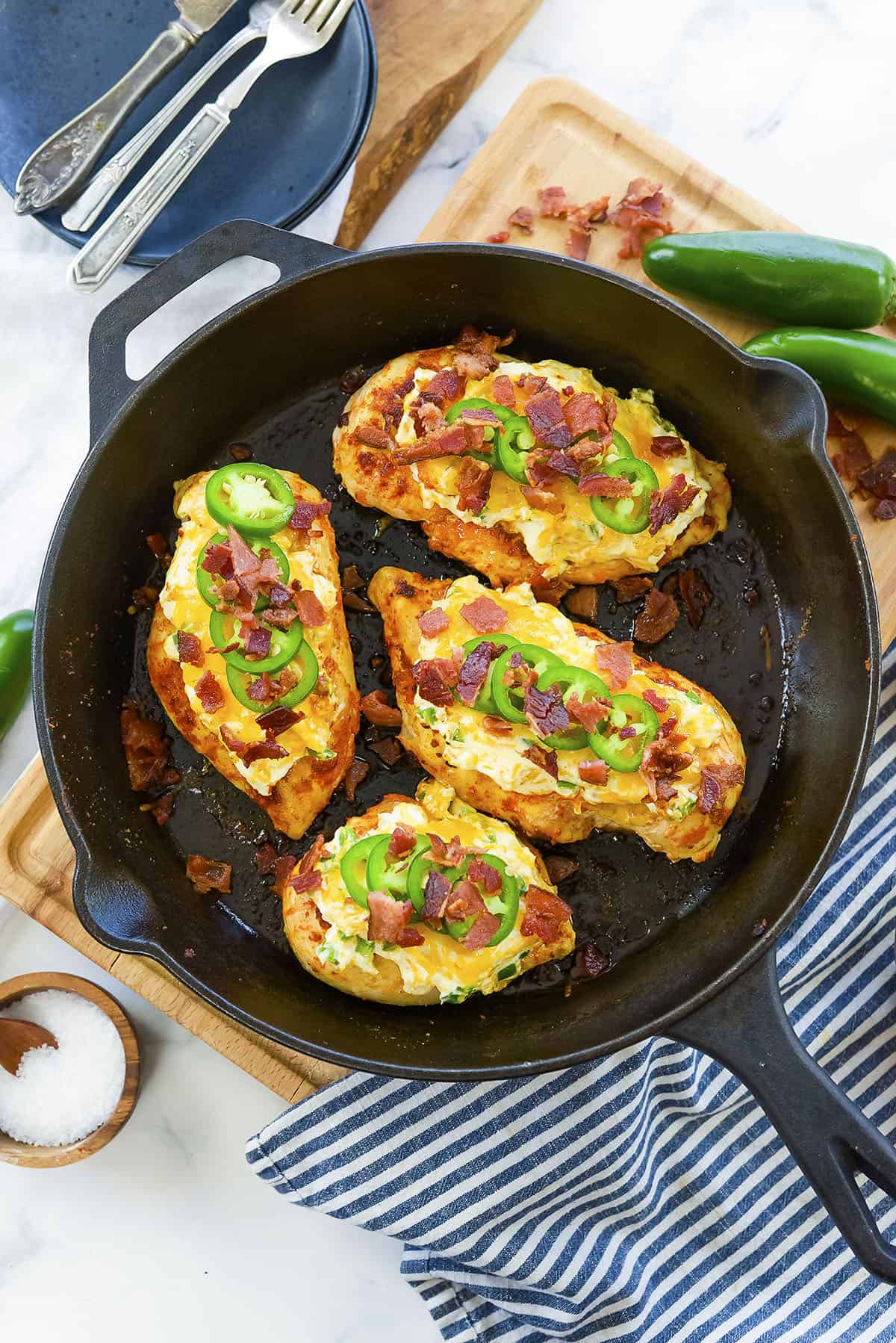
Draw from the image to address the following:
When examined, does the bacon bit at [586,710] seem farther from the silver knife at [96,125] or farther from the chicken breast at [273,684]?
the silver knife at [96,125]

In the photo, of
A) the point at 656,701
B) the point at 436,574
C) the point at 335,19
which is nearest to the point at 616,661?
the point at 656,701

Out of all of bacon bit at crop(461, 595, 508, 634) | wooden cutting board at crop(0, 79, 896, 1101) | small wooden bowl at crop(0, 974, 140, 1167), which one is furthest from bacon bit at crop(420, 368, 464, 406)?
small wooden bowl at crop(0, 974, 140, 1167)

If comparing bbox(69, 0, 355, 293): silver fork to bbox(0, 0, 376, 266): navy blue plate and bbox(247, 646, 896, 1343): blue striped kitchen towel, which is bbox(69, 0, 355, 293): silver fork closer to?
bbox(0, 0, 376, 266): navy blue plate

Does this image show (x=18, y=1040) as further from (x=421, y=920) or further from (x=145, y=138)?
(x=145, y=138)

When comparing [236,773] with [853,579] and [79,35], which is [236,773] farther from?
[79,35]

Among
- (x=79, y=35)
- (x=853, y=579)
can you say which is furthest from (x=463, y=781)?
(x=79, y=35)

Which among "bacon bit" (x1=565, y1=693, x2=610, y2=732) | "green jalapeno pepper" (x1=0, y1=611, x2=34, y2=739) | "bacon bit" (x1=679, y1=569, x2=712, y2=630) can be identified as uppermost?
"bacon bit" (x1=679, y1=569, x2=712, y2=630)
